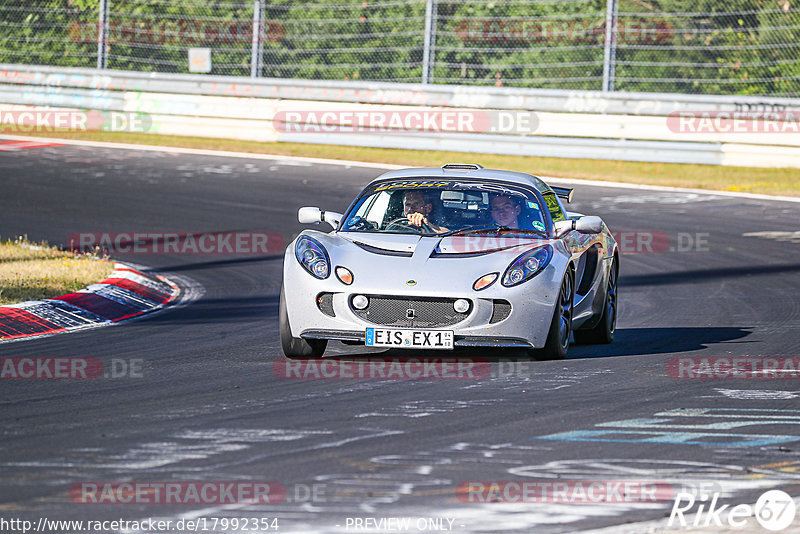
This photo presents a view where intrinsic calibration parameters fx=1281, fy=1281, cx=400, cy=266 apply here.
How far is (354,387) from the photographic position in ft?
24.5

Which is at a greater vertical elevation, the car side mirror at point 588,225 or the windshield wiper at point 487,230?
the car side mirror at point 588,225

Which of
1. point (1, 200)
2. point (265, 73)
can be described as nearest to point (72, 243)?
point (1, 200)

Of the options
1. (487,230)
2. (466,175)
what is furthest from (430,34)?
(487,230)

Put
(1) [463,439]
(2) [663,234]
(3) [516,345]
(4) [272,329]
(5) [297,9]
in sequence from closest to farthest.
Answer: (1) [463,439] → (3) [516,345] → (4) [272,329] → (2) [663,234] → (5) [297,9]

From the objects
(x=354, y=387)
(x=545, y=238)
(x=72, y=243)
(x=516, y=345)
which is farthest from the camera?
(x=72, y=243)

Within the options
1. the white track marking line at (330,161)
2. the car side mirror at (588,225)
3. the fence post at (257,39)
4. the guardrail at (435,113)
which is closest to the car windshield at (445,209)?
the car side mirror at (588,225)

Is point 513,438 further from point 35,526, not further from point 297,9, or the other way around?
point 297,9

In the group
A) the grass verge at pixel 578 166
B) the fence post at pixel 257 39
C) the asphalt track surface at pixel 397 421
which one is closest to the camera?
the asphalt track surface at pixel 397 421

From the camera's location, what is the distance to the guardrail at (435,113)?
67.9 feet

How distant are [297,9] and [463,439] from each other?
19723 millimetres

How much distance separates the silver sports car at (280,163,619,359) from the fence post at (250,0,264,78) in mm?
14882

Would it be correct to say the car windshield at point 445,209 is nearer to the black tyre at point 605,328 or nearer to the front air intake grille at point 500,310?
the front air intake grille at point 500,310

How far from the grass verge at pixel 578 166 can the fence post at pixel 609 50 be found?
135 centimetres

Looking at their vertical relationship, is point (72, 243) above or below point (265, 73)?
below
